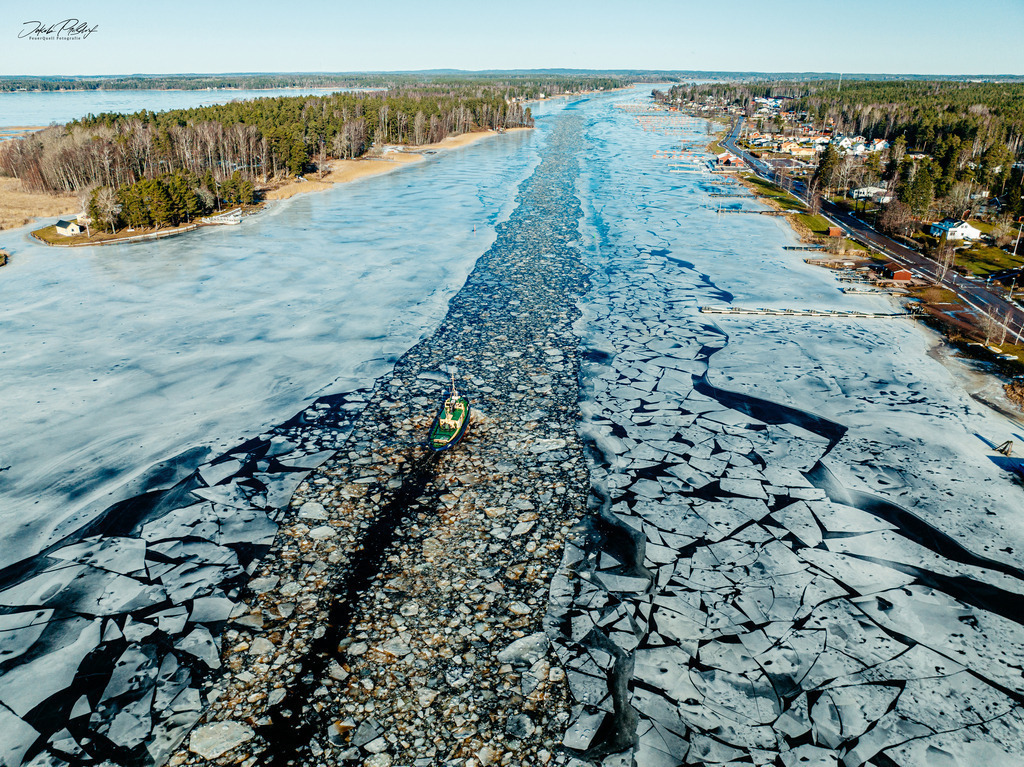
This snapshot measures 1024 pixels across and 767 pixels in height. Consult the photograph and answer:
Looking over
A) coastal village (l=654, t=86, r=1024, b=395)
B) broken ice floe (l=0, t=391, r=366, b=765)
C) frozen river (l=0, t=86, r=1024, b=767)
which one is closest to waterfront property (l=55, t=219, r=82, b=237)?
frozen river (l=0, t=86, r=1024, b=767)

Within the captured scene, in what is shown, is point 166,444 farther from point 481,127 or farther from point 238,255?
point 481,127

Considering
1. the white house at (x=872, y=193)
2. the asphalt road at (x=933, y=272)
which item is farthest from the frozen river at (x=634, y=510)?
the white house at (x=872, y=193)

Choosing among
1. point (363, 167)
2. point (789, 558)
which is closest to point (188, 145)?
point (363, 167)

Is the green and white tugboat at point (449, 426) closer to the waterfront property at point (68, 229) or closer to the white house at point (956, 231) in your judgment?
the white house at point (956, 231)

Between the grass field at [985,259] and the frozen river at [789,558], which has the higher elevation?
the grass field at [985,259]

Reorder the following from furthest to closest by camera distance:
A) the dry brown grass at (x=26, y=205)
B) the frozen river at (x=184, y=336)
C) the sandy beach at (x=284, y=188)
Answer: the sandy beach at (x=284, y=188), the dry brown grass at (x=26, y=205), the frozen river at (x=184, y=336)

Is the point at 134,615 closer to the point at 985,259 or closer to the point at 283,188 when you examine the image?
the point at 985,259

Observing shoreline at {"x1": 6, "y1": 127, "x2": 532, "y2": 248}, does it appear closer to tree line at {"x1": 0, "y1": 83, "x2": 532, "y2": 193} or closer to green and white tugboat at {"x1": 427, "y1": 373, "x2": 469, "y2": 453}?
tree line at {"x1": 0, "y1": 83, "x2": 532, "y2": 193}
